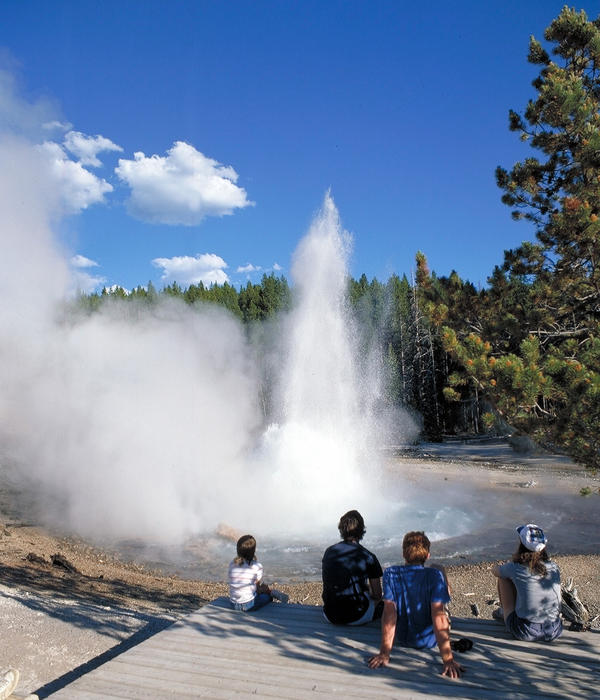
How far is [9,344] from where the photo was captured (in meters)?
12.9

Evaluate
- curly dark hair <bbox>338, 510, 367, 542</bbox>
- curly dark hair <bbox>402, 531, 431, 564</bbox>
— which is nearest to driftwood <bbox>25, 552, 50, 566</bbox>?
curly dark hair <bbox>338, 510, 367, 542</bbox>

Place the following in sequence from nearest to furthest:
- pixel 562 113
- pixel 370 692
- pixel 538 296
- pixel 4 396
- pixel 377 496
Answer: pixel 370 692 → pixel 562 113 → pixel 538 296 → pixel 377 496 → pixel 4 396

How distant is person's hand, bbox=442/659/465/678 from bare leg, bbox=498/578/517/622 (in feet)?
2.51

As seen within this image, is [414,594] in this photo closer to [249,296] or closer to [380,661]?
[380,661]

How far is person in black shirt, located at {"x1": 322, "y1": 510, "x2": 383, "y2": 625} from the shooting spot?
3.68m

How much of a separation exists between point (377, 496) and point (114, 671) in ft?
36.9

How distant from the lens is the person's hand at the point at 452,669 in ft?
9.64

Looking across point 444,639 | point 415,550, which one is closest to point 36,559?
point 415,550

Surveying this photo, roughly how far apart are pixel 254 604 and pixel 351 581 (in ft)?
2.82

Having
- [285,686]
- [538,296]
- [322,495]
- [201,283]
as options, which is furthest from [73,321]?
[201,283]

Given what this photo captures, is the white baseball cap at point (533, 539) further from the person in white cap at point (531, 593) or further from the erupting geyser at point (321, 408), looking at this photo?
the erupting geyser at point (321, 408)

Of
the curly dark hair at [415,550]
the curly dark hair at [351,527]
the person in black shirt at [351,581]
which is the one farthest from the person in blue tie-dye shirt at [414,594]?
the curly dark hair at [351,527]

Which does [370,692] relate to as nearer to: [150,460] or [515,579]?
[515,579]

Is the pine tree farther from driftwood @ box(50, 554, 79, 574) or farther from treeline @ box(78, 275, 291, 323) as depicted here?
treeline @ box(78, 275, 291, 323)
